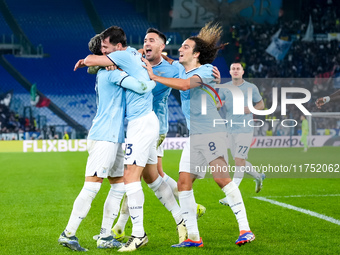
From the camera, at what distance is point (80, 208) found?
5.18 metres

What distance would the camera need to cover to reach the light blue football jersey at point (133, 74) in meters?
5.25

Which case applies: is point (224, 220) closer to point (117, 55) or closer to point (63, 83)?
point (117, 55)

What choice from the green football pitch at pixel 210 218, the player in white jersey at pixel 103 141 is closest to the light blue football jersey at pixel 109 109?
the player in white jersey at pixel 103 141

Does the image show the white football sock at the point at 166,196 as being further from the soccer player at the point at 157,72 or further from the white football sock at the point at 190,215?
the soccer player at the point at 157,72

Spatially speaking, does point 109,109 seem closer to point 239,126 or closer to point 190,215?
point 190,215

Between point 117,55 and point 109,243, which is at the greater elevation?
point 117,55

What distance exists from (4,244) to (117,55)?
234 cm

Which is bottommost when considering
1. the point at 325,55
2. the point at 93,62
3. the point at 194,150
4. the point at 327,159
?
the point at 327,159

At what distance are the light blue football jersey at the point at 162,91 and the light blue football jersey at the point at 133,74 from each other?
589mm

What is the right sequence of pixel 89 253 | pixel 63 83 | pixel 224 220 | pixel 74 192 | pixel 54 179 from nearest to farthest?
pixel 89 253, pixel 224 220, pixel 74 192, pixel 54 179, pixel 63 83

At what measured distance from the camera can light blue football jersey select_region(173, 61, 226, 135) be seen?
545 centimetres

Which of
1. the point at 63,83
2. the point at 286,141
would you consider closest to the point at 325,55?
the point at 286,141

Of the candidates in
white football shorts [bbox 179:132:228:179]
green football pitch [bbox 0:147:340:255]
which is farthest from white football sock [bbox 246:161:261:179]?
white football shorts [bbox 179:132:228:179]

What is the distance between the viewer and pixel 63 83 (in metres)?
36.4
